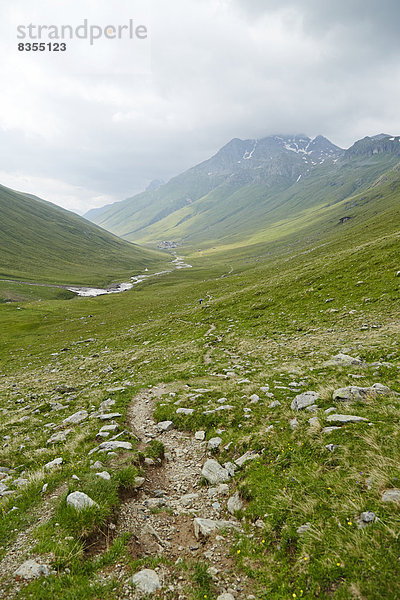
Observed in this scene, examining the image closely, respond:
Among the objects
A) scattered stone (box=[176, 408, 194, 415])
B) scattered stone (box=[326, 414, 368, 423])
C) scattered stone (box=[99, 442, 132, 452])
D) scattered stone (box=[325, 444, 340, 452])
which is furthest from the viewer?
scattered stone (box=[176, 408, 194, 415])

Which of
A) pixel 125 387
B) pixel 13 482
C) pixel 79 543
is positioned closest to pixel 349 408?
pixel 79 543

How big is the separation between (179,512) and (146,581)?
246 centimetres

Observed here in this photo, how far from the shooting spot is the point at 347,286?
1302 inches

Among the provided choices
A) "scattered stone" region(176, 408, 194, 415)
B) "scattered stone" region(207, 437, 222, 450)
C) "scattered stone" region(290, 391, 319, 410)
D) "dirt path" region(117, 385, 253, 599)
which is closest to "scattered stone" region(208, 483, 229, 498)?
"dirt path" region(117, 385, 253, 599)

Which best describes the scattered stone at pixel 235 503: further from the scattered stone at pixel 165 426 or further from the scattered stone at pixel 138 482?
the scattered stone at pixel 165 426

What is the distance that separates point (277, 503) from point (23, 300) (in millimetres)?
124083

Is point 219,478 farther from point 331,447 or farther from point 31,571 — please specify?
point 31,571

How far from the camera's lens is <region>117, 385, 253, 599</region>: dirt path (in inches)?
252

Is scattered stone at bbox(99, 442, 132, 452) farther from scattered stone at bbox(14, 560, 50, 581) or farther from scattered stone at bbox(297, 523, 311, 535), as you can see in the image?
scattered stone at bbox(297, 523, 311, 535)

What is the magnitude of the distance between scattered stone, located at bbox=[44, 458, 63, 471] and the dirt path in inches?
123

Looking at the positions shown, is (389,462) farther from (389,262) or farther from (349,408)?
(389,262)

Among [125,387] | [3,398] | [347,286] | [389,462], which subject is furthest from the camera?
[347,286]

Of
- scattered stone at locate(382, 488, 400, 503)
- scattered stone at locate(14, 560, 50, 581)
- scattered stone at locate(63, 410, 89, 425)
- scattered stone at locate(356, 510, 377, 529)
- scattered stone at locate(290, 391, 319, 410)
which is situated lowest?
scattered stone at locate(63, 410, 89, 425)

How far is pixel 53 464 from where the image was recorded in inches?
385
